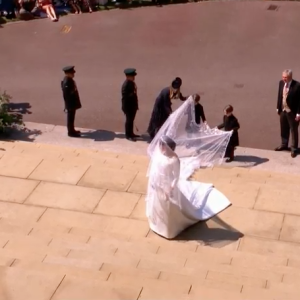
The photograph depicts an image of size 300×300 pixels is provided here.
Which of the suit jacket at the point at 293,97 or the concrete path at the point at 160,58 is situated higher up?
the suit jacket at the point at 293,97

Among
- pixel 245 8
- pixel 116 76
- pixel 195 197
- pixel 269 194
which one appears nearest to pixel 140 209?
pixel 195 197

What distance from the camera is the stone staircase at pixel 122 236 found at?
7344mm

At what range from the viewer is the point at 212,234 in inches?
396

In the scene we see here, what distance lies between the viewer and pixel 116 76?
654 inches

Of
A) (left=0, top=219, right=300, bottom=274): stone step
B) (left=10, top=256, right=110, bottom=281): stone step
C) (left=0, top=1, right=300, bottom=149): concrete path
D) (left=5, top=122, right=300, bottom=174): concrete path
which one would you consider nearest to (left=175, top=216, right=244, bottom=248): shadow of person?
(left=0, top=219, right=300, bottom=274): stone step

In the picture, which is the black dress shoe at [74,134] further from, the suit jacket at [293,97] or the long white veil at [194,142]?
the suit jacket at [293,97]

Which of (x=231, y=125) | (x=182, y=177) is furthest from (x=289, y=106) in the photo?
(x=182, y=177)

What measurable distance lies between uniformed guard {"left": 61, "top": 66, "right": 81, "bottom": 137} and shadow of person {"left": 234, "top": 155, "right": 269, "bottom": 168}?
10.6ft

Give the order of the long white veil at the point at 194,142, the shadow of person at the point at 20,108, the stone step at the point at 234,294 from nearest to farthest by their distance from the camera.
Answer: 1. the stone step at the point at 234,294
2. the long white veil at the point at 194,142
3. the shadow of person at the point at 20,108

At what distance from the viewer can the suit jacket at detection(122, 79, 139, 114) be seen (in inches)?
523

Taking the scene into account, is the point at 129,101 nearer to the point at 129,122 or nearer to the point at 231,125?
the point at 129,122

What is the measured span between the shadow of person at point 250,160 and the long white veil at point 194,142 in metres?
0.60

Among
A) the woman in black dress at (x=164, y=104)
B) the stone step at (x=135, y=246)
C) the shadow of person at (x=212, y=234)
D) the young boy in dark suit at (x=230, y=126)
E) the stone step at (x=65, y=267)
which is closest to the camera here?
the stone step at (x=65, y=267)

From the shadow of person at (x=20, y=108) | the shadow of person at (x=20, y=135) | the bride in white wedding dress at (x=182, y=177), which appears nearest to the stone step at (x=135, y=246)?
the bride in white wedding dress at (x=182, y=177)
